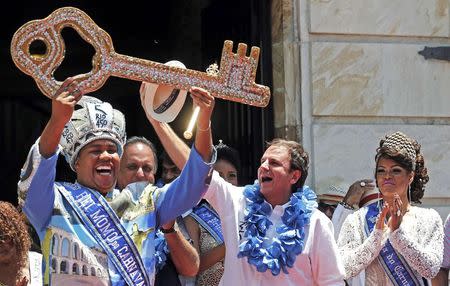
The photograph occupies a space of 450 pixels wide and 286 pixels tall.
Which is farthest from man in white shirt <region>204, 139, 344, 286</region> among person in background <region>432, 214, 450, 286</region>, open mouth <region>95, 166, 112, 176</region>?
person in background <region>432, 214, 450, 286</region>

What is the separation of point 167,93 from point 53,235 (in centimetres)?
81

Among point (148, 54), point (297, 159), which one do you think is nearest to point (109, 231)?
point (297, 159)

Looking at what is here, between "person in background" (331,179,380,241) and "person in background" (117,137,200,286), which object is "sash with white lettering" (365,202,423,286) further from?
"person in background" (117,137,200,286)

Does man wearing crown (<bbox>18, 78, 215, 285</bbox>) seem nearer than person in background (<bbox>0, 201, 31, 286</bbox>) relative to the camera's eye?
No

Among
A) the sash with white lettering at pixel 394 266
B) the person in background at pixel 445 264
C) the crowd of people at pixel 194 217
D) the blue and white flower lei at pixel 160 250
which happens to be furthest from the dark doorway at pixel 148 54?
the blue and white flower lei at pixel 160 250

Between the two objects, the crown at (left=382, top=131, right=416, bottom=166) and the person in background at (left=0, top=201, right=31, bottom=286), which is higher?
the crown at (left=382, top=131, right=416, bottom=166)

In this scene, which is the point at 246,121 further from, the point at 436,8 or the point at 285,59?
the point at 436,8

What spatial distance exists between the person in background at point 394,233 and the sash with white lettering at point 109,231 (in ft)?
4.28

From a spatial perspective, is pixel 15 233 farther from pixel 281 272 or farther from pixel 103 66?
pixel 281 272

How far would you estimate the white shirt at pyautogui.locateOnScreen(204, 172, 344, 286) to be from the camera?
5.30 metres

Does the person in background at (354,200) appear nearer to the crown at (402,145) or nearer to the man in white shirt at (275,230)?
the crown at (402,145)

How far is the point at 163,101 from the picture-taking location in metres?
4.98

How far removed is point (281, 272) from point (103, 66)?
1.27 m

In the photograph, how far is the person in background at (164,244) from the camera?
5.23m
